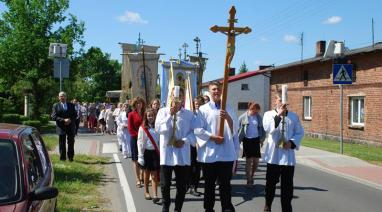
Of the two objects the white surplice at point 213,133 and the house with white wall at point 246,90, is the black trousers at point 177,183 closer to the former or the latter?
the white surplice at point 213,133

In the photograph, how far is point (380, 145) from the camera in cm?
2214

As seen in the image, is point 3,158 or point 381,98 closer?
point 3,158

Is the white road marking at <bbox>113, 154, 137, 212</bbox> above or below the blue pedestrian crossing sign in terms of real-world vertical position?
below

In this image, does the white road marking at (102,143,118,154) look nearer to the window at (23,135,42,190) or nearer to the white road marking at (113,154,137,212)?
the white road marking at (113,154,137,212)

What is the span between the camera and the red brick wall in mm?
22609

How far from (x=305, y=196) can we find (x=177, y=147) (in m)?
3.56

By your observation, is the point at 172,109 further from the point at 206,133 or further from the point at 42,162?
the point at 42,162

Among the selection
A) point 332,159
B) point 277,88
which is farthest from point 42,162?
point 277,88

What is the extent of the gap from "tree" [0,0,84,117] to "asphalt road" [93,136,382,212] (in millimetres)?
24872

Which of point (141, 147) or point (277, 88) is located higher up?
point (277, 88)

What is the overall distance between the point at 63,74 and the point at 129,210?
340 inches

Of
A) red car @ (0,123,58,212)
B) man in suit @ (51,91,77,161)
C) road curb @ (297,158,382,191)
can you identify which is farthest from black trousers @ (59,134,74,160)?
red car @ (0,123,58,212)

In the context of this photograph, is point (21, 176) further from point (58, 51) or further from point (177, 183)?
point (58, 51)

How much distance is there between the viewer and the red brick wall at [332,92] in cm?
2261
